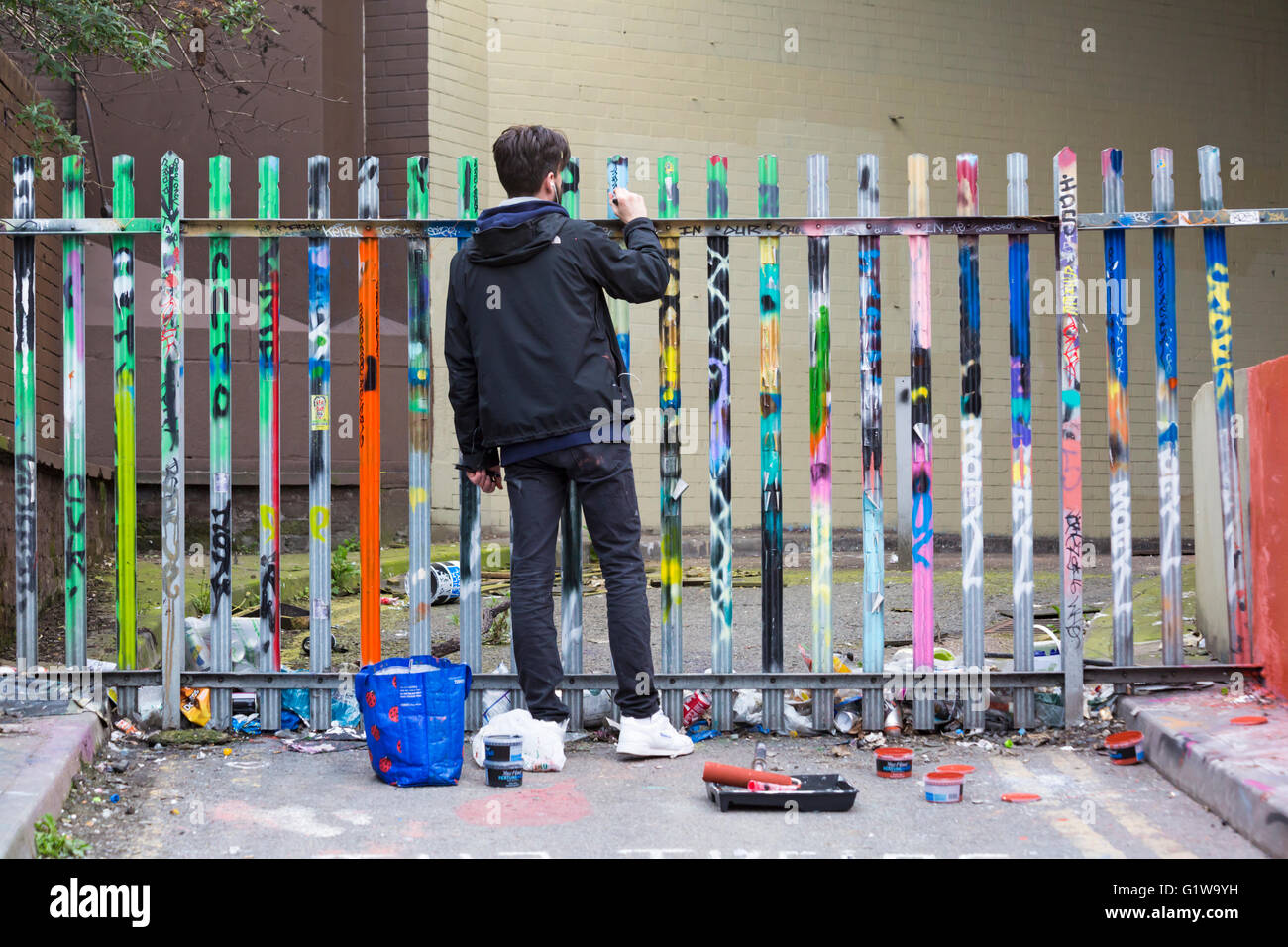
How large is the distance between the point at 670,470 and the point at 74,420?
202 centimetres

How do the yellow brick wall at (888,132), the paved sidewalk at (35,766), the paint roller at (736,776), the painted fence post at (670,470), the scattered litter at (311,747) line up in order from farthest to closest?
the yellow brick wall at (888,132)
the painted fence post at (670,470)
the scattered litter at (311,747)
the paint roller at (736,776)
the paved sidewalk at (35,766)

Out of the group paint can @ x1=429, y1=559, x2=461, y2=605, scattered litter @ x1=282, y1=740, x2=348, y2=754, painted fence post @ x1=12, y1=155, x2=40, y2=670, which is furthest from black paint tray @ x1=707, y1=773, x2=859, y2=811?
paint can @ x1=429, y1=559, x2=461, y2=605

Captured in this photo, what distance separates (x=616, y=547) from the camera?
12.4 ft

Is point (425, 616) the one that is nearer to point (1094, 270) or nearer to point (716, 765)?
point (716, 765)

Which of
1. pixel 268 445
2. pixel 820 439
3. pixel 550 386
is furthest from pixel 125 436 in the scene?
pixel 820 439

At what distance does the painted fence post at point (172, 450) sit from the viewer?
13.0 feet

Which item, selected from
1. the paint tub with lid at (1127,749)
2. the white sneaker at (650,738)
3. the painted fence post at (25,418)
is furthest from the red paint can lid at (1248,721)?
the painted fence post at (25,418)

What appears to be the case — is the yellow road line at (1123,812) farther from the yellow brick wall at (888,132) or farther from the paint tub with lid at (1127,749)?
the yellow brick wall at (888,132)

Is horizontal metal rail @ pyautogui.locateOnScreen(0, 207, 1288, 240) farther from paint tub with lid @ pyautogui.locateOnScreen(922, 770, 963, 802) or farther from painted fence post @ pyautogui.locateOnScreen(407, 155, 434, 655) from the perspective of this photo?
paint tub with lid @ pyautogui.locateOnScreen(922, 770, 963, 802)

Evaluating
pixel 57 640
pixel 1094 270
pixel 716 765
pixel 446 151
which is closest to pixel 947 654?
pixel 716 765

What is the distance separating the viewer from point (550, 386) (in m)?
3.67

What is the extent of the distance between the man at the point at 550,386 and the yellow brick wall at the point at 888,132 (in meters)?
5.88
